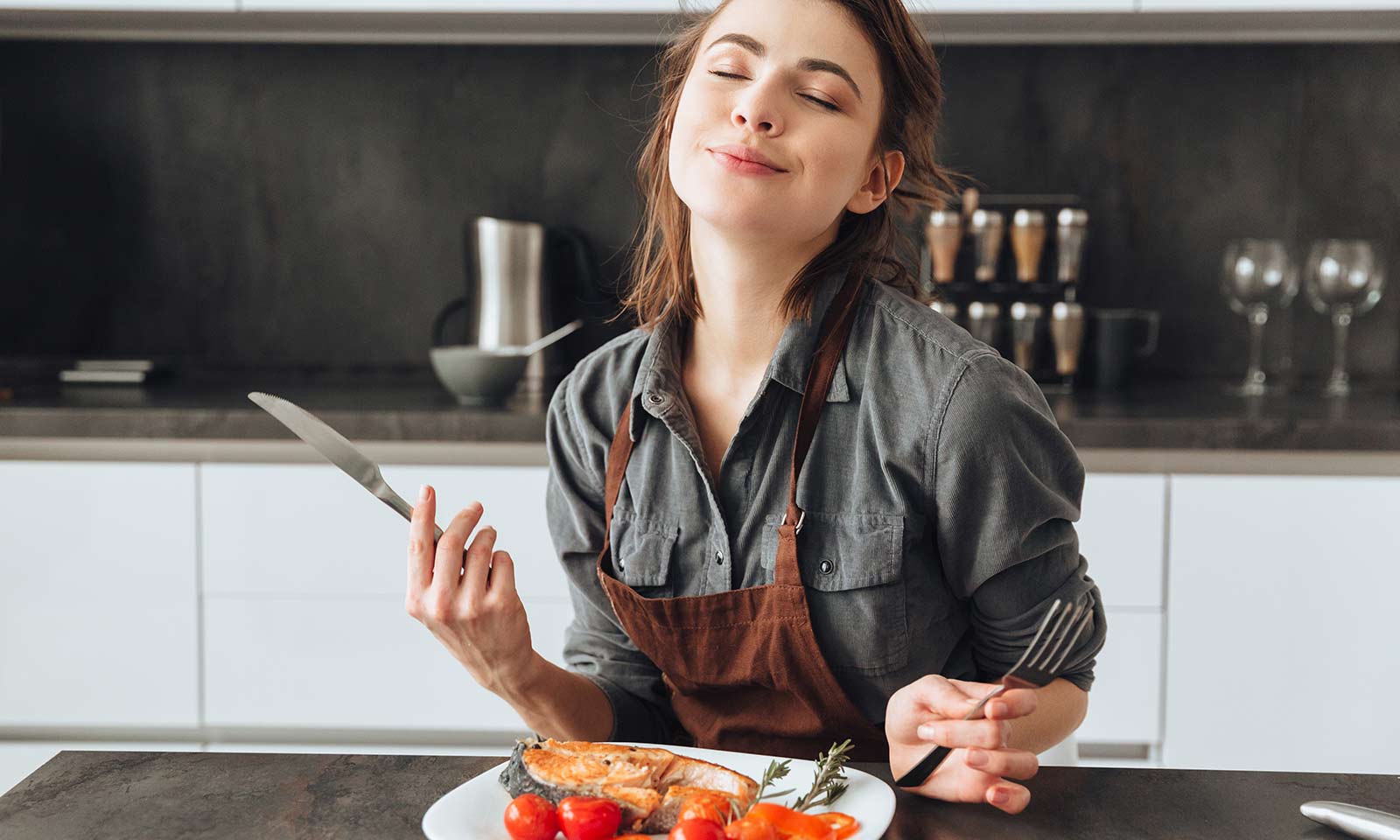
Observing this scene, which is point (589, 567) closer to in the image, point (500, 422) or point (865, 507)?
point (865, 507)

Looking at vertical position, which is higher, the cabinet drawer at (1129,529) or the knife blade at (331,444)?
the knife blade at (331,444)

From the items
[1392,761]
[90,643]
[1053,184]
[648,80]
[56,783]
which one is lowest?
[1392,761]

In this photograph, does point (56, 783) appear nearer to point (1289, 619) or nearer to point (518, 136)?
point (1289, 619)

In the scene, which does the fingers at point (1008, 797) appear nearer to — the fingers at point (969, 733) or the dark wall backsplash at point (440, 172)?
the fingers at point (969, 733)

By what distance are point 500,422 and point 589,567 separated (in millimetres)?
751

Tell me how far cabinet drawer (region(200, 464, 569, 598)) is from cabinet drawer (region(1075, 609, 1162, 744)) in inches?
30.3

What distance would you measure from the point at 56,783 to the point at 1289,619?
5.23ft

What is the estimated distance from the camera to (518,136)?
95.4 inches

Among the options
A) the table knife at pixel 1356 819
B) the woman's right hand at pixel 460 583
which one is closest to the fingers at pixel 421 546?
the woman's right hand at pixel 460 583

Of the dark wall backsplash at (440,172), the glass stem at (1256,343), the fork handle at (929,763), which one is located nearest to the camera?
the fork handle at (929,763)

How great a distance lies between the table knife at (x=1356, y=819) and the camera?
2.17 ft

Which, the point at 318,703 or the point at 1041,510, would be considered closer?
the point at 1041,510

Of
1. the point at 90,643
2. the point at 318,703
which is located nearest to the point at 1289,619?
the point at 318,703

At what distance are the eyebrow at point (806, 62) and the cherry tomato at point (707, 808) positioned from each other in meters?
0.56
